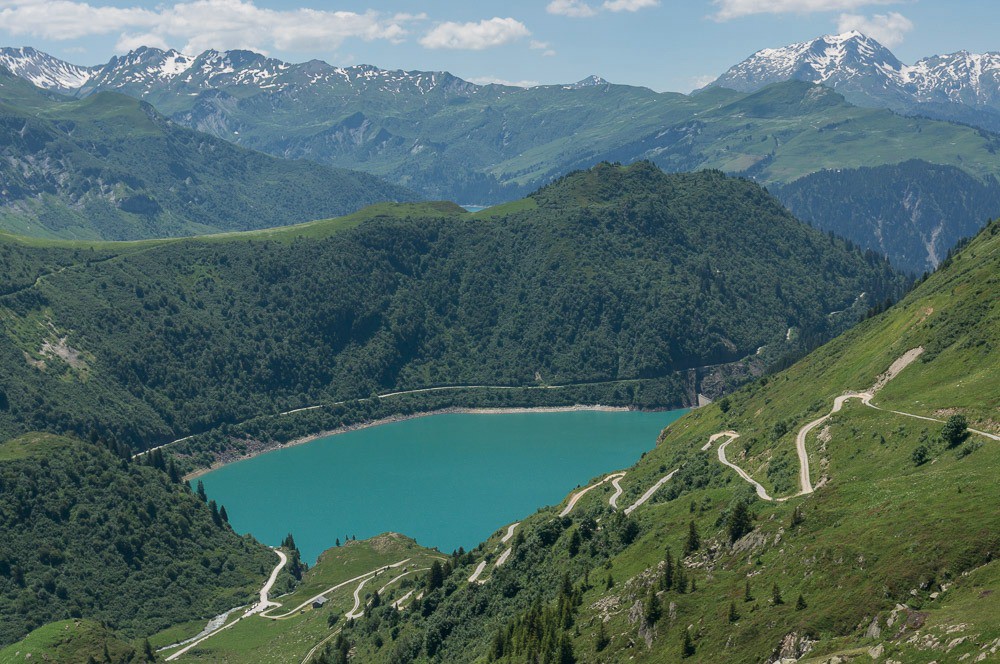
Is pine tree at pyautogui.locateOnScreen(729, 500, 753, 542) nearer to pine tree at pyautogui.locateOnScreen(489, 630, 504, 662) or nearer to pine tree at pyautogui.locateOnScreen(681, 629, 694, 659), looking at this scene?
pine tree at pyautogui.locateOnScreen(681, 629, 694, 659)

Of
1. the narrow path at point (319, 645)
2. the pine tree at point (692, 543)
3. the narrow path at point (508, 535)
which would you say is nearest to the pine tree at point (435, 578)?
the narrow path at point (508, 535)

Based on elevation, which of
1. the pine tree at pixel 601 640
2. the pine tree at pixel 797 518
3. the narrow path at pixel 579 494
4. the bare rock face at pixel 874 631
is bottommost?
the narrow path at pixel 579 494

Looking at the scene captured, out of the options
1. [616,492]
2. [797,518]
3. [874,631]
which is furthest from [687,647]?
[616,492]

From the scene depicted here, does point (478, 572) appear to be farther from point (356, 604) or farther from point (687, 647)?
point (687, 647)

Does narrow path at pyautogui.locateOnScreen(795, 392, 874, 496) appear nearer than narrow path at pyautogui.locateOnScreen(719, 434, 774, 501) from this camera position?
Yes

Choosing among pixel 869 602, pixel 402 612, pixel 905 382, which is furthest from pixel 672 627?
pixel 402 612

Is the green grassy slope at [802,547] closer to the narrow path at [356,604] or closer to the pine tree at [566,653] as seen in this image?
the pine tree at [566,653]

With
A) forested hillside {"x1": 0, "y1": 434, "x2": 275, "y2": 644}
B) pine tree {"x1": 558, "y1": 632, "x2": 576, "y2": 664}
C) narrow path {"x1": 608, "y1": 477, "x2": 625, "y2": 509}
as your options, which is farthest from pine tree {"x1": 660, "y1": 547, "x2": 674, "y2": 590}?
forested hillside {"x1": 0, "y1": 434, "x2": 275, "y2": 644}
